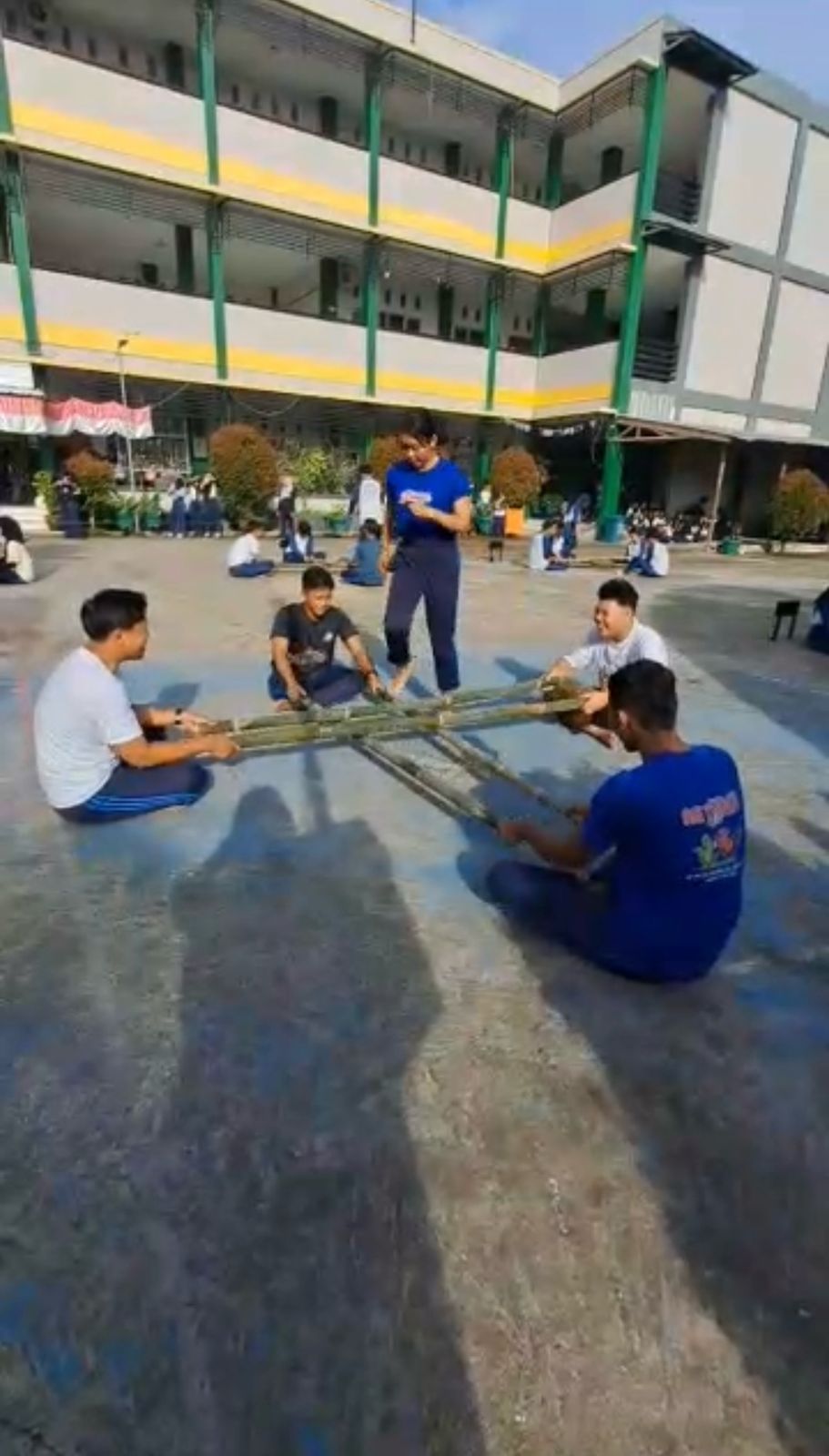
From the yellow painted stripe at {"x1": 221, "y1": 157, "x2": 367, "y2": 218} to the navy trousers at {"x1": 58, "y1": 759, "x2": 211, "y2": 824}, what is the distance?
732 inches

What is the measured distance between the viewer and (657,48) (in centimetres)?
1838

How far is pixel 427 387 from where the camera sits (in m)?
20.9

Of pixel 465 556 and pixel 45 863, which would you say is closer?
pixel 45 863

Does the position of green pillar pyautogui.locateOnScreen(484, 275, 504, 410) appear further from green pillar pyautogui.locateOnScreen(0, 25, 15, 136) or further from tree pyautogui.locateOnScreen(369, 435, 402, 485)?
green pillar pyautogui.locateOnScreen(0, 25, 15, 136)

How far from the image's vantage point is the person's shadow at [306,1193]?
1.27 metres

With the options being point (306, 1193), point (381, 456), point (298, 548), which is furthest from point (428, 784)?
point (381, 456)

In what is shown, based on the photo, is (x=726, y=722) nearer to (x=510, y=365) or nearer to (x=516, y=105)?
(x=510, y=365)

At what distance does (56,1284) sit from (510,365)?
23848 mm

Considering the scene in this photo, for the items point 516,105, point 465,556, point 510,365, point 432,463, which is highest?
point 516,105

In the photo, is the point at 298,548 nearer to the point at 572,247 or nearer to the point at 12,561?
the point at 12,561

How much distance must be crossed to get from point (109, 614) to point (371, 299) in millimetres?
19450

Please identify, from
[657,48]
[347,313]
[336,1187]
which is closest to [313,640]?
[336,1187]

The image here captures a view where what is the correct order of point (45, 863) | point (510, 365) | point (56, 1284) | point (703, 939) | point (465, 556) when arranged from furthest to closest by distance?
point (510, 365)
point (465, 556)
point (45, 863)
point (703, 939)
point (56, 1284)

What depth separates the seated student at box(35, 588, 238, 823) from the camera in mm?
2990
